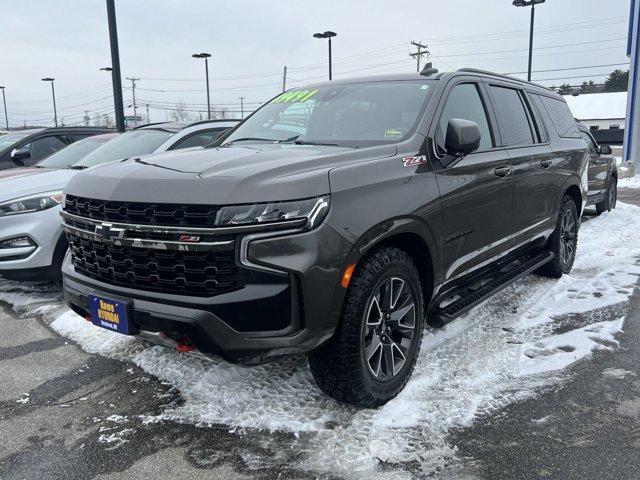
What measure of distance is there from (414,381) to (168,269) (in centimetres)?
170

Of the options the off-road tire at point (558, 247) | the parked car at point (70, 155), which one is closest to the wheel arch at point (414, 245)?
the off-road tire at point (558, 247)

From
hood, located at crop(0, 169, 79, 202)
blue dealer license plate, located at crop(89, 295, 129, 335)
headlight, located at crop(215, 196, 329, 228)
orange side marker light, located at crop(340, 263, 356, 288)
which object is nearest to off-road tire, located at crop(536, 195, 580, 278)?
orange side marker light, located at crop(340, 263, 356, 288)

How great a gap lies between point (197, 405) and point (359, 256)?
136cm

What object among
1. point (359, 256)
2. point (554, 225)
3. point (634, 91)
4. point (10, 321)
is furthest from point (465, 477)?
point (634, 91)

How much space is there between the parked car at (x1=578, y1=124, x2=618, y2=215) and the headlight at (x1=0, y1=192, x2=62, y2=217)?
7548mm

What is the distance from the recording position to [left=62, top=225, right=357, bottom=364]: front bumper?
8.13ft

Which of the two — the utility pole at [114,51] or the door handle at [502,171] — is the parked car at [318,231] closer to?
the door handle at [502,171]

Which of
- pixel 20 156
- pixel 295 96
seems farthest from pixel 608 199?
pixel 20 156

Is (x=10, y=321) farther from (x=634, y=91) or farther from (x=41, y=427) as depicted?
(x=634, y=91)

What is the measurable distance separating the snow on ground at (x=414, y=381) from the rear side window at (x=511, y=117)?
1493 mm

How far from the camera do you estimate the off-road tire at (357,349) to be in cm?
276

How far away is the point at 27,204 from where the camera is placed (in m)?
4.96

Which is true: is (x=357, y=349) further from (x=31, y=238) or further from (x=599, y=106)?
(x=599, y=106)

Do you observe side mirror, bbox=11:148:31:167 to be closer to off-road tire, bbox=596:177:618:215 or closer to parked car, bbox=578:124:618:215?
parked car, bbox=578:124:618:215
